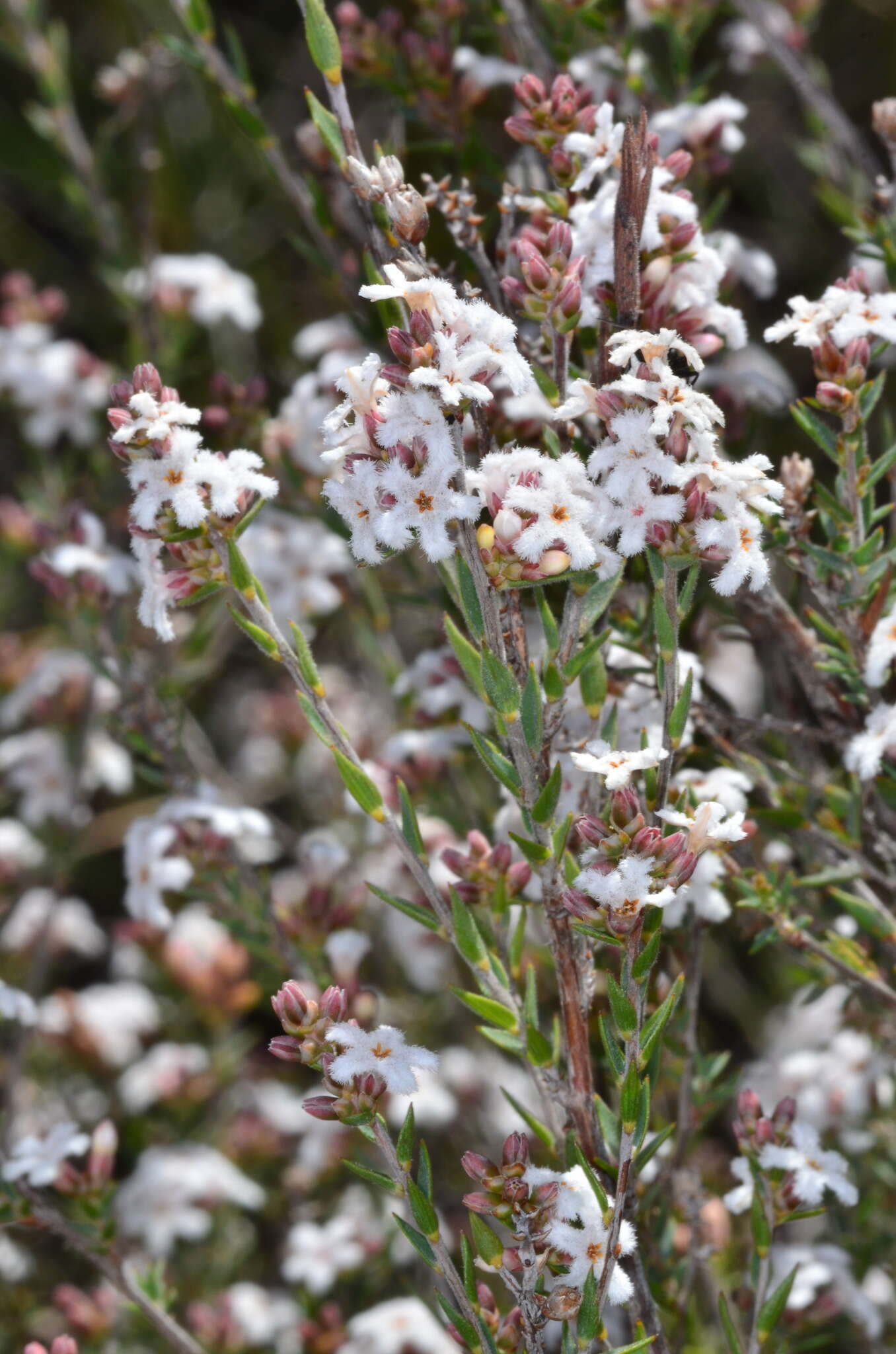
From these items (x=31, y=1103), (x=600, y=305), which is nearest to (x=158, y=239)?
(x=31, y=1103)

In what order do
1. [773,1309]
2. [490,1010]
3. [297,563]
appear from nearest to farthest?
[490,1010] < [773,1309] < [297,563]

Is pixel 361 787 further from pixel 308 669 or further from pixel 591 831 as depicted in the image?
pixel 591 831

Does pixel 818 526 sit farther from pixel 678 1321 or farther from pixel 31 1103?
pixel 31 1103

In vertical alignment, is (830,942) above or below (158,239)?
below

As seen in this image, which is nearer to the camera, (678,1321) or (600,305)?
(600,305)

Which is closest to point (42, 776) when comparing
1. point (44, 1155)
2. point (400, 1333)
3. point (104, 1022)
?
point (104, 1022)

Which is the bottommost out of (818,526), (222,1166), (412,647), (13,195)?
(222,1166)
